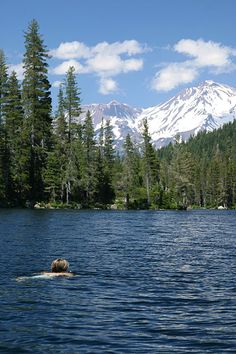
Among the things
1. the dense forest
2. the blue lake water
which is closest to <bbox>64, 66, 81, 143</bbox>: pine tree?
the dense forest

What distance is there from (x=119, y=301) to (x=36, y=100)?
6544cm

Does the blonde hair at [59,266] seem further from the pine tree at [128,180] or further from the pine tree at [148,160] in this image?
the pine tree at [148,160]

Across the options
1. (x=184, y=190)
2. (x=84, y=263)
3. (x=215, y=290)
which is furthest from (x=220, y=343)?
(x=184, y=190)

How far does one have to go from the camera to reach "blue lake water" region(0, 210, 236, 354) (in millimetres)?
11148

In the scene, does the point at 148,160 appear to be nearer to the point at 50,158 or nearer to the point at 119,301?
the point at 50,158

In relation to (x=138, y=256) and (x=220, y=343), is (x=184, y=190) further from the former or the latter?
(x=220, y=343)

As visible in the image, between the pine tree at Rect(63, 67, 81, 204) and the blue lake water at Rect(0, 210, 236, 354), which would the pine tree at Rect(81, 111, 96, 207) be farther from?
the blue lake water at Rect(0, 210, 236, 354)

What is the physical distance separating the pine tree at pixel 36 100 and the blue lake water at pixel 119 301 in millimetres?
48007

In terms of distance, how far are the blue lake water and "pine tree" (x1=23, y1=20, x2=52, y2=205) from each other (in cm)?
4801

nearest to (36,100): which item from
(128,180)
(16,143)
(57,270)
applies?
(16,143)

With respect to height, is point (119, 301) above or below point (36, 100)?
below

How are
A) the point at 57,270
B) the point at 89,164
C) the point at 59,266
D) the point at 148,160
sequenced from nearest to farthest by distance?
the point at 59,266 → the point at 57,270 → the point at 89,164 → the point at 148,160

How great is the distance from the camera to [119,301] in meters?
14.9

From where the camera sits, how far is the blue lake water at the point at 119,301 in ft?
36.6
